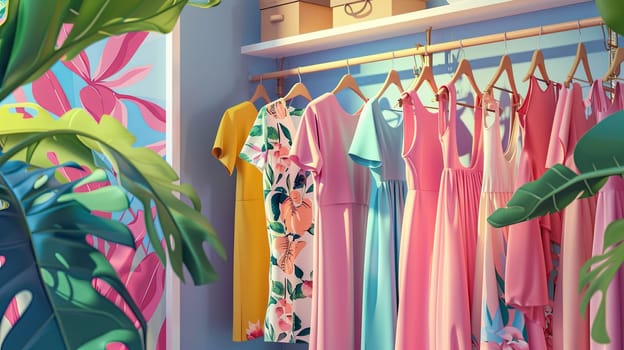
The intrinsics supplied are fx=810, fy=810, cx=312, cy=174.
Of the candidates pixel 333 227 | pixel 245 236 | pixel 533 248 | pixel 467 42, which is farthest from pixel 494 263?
pixel 245 236

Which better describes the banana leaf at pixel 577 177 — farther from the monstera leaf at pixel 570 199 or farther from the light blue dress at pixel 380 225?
the light blue dress at pixel 380 225

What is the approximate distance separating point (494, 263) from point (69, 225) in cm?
153

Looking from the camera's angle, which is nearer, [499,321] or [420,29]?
[499,321]

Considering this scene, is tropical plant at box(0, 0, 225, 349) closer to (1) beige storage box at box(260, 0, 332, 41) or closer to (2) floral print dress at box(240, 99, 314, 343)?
(2) floral print dress at box(240, 99, 314, 343)

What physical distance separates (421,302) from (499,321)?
10.0 inches

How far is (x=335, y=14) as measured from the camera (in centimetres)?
271

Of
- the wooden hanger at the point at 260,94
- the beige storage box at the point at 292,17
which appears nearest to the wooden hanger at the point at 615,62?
the beige storage box at the point at 292,17

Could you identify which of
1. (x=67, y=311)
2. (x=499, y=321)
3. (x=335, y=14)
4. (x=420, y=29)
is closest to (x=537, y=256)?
(x=499, y=321)

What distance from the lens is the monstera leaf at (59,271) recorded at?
→ 64 centimetres

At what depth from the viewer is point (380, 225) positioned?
230 cm

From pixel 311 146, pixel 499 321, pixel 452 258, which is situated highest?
pixel 311 146

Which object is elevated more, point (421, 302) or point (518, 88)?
point (518, 88)

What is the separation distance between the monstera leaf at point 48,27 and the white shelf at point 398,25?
1750 millimetres

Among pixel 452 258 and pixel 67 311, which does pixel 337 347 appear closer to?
pixel 452 258
